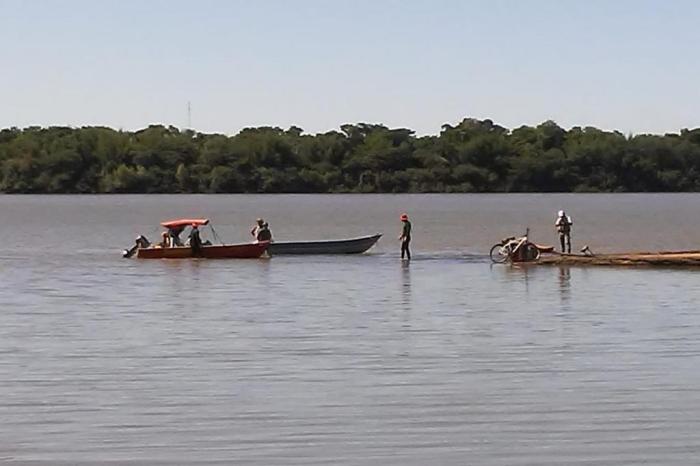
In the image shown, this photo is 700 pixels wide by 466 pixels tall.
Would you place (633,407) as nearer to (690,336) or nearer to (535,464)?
(535,464)

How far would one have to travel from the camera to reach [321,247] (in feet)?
151

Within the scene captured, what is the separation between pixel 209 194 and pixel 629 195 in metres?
42.7

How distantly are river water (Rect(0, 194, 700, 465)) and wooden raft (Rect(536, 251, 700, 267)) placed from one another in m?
0.31

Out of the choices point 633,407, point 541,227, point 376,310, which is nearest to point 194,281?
point 376,310

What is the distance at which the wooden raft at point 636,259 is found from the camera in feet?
118

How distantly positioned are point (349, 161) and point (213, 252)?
110651 millimetres

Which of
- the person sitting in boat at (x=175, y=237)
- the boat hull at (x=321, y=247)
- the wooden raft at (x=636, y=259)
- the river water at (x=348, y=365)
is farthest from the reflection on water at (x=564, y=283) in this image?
the person sitting in boat at (x=175, y=237)

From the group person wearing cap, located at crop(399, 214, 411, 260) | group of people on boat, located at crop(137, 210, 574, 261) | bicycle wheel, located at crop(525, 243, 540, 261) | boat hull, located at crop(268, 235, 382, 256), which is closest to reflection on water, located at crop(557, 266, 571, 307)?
bicycle wheel, located at crop(525, 243, 540, 261)

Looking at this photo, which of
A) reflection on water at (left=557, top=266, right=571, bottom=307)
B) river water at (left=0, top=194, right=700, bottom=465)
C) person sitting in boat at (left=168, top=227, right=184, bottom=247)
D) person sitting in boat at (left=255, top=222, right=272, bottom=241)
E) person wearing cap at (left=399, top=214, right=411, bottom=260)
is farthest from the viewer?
person sitting in boat at (left=255, top=222, right=272, bottom=241)

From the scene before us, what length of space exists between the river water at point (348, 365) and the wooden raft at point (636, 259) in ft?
1.02

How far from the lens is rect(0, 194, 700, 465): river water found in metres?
13.8

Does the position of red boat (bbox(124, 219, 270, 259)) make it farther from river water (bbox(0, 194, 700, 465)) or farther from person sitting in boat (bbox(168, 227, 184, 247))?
river water (bbox(0, 194, 700, 465))

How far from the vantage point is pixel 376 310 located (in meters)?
27.0

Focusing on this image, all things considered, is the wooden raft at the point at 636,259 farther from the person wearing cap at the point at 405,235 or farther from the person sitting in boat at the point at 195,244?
the person sitting in boat at the point at 195,244
